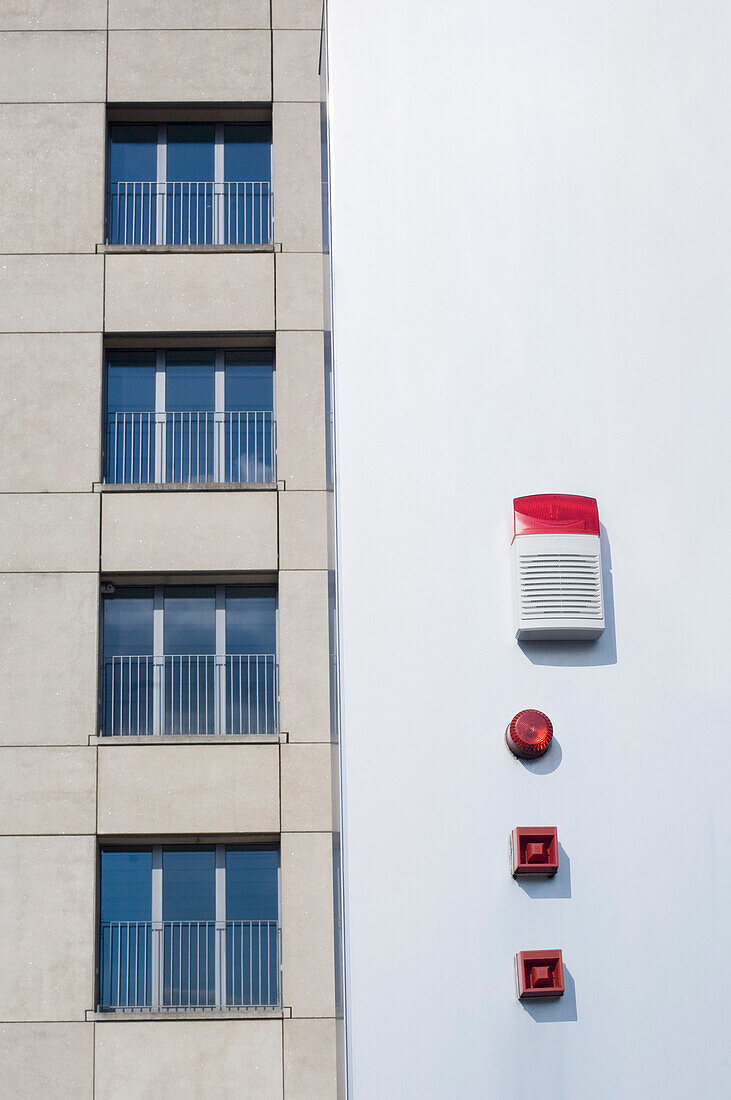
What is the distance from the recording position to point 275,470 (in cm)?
1019

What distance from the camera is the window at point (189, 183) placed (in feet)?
35.6

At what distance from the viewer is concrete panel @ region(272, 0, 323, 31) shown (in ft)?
36.1

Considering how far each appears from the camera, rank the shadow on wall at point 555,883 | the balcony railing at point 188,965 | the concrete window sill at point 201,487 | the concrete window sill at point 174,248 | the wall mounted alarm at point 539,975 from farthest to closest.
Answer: the concrete window sill at point 174,248, the concrete window sill at point 201,487, the balcony railing at point 188,965, the shadow on wall at point 555,883, the wall mounted alarm at point 539,975

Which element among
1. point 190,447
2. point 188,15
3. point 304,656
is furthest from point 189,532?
point 188,15

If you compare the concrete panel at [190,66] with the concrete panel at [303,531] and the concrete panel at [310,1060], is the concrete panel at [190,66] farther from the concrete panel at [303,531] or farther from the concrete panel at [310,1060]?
the concrete panel at [310,1060]

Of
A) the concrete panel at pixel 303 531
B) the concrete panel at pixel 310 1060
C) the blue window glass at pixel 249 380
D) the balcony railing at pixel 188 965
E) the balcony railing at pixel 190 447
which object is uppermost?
the blue window glass at pixel 249 380

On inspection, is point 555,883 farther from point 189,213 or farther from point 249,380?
point 189,213

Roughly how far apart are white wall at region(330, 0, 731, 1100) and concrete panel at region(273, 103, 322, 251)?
205 inches

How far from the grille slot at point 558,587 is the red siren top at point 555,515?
3.7 inches

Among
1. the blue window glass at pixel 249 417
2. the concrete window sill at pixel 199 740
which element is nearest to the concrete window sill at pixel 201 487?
the blue window glass at pixel 249 417

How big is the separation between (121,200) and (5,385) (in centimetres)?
199

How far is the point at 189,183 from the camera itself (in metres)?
11.0

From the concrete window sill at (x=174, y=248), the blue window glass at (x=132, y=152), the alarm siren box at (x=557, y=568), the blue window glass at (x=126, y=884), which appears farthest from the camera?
the blue window glass at (x=132, y=152)

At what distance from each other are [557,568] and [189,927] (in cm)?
574
